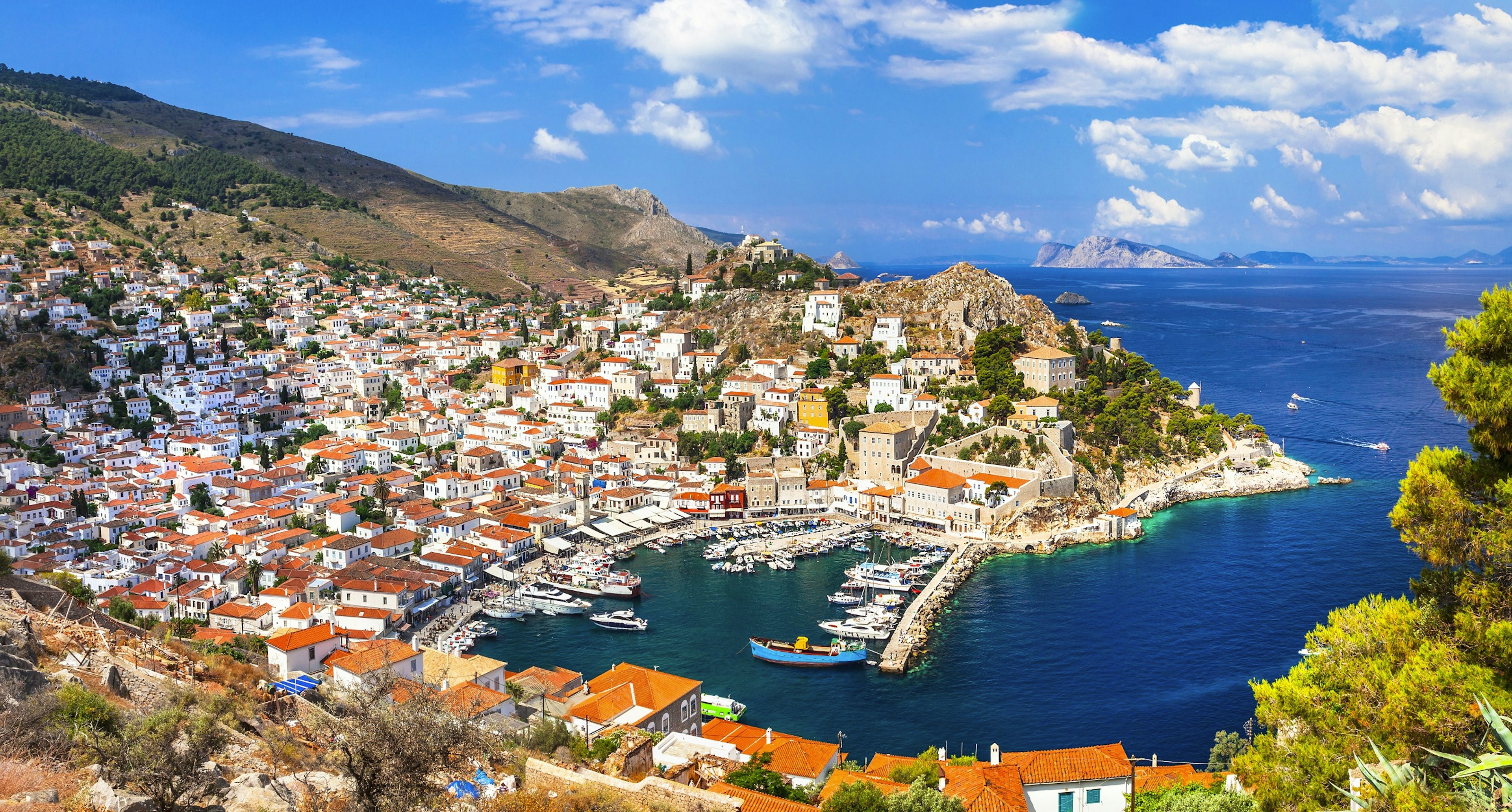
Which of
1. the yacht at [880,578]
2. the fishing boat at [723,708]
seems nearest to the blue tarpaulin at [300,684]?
the fishing boat at [723,708]

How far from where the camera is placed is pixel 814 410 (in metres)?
36.2

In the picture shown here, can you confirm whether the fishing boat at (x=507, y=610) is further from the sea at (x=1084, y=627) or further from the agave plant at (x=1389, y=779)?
the agave plant at (x=1389, y=779)

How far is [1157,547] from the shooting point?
2762 cm

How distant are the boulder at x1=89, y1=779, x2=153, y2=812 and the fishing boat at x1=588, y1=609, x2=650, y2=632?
16079mm

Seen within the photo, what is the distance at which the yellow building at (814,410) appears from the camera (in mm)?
35906

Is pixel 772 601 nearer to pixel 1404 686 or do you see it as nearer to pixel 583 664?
pixel 583 664

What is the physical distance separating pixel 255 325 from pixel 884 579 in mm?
38296

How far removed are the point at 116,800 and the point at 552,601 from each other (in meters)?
17.9

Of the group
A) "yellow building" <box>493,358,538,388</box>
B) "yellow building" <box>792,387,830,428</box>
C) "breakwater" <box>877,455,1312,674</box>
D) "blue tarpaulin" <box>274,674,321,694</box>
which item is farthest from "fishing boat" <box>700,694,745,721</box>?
"yellow building" <box>493,358,538,388</box>

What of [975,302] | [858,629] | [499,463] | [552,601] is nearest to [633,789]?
[858,629]

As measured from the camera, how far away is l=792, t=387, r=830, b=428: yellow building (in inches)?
1414

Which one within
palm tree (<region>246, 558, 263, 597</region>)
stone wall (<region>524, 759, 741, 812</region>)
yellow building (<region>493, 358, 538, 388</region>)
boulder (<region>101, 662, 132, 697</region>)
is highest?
yellow building (<region>493, 358, 538, 388</region>)

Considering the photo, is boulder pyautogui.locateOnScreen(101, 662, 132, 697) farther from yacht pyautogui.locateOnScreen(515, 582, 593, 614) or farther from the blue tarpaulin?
yacht pyautogui.locateOnScreen(515, 582, 593, 614)

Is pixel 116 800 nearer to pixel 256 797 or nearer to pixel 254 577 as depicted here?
pixel 256 797
